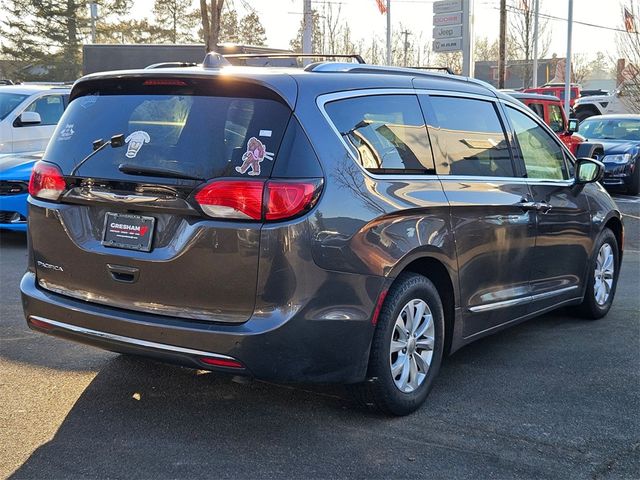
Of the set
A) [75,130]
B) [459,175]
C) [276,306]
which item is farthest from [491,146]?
[75,130]

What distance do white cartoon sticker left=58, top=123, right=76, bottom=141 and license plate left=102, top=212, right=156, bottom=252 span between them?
59 centimetres

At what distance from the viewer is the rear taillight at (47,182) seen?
12.8ft

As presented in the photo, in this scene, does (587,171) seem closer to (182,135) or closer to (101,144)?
(182,135)

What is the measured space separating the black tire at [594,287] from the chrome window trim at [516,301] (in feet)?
0.92

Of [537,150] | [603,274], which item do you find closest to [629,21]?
[603,274]

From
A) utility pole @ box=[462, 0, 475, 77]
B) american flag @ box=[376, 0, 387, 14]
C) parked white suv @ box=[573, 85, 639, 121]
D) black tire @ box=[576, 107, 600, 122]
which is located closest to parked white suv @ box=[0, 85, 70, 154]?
utility pole @ box=[462, 0, 475, 77]

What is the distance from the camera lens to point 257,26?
48.5 metres

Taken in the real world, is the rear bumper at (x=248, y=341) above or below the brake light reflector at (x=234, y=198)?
below

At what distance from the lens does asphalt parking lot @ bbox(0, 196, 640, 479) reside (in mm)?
3438

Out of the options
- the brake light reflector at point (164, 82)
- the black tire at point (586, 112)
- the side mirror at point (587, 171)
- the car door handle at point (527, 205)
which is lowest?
the car door handle at point (527, 205)

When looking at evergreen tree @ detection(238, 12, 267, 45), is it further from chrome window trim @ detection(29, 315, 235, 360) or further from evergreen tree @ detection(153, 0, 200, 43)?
chrome window trim @ detection(29, 315, 235, 360)

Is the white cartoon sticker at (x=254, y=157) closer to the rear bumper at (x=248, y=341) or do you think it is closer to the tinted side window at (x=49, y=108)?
the rear bumper at (x=248, y=341)

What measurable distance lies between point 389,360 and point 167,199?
1345mm

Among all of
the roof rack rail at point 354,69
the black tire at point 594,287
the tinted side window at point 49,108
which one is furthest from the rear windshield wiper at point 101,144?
the tinted side window at point 49,108
